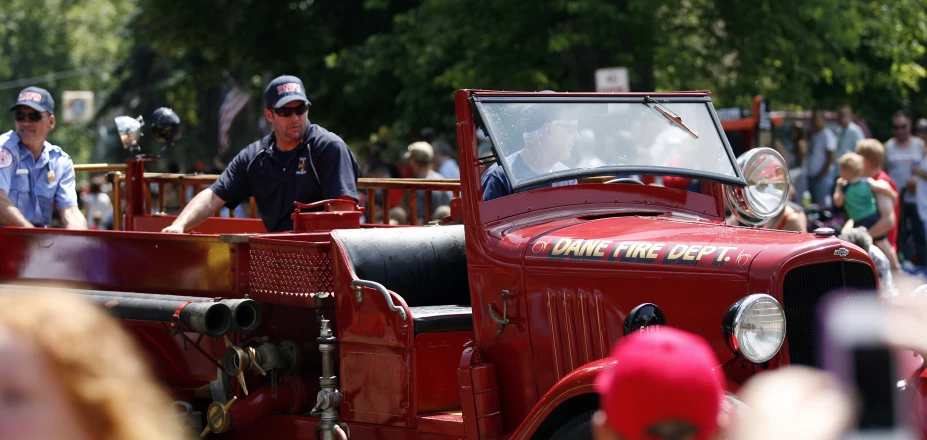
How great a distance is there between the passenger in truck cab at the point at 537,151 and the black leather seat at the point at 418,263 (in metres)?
0.62

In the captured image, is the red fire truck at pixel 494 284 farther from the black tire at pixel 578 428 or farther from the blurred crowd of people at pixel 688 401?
the blurred crowd of people at pixel 688 401

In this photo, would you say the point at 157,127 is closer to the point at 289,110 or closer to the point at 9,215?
the point at 9,215

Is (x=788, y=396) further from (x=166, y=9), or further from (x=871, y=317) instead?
(x=166, y=9)

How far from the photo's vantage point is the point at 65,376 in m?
1.96

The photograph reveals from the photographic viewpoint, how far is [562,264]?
4570 millimetres

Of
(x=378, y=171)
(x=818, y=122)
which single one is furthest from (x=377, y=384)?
(x=818, y=122)

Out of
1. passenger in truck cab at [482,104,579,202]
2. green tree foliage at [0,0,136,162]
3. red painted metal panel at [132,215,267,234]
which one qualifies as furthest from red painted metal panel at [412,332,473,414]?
green tree foliage at [0,0,136,162]

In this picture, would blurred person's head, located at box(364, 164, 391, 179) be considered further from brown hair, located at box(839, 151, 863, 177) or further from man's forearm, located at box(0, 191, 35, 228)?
man's forearm, located at box(0, 191, 35, 228)

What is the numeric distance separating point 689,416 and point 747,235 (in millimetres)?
2849

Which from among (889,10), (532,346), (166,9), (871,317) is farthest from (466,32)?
(871,317)

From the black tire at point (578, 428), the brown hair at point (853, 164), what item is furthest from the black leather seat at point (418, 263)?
the brown hair at point (853, 164)

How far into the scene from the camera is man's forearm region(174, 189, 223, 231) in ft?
21.5

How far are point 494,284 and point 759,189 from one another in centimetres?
141

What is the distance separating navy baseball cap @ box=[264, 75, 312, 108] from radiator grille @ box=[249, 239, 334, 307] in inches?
46.0
